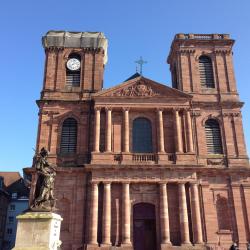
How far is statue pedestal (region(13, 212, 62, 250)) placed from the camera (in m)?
10.6

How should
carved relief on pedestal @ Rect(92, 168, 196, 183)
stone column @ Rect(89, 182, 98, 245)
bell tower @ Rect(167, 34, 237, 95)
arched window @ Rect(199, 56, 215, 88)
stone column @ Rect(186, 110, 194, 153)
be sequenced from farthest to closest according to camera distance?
arched window @ Rect(199, 56, 215, 88), bell tower @ Rect(167, 34, 237, 95), stone column @ Rect(186, 110, 194, 153), carved relief on pedestal @ Rect(92, 168, 196, 183), stone column @ Rect(89, 182, 98, 245)

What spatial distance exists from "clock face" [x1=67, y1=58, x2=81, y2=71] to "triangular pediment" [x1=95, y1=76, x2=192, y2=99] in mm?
4502

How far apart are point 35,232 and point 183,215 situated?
42.2 ft

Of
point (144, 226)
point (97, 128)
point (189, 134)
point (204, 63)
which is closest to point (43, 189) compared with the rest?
point (144, 226)

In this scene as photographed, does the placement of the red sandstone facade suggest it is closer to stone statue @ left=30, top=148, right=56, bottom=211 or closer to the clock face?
the clock face

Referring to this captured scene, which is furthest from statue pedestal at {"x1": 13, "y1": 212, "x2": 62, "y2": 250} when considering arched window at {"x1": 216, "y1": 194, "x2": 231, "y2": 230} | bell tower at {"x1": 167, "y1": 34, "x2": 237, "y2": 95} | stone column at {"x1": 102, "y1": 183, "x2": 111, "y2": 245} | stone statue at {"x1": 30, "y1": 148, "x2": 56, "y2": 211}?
bell tower at {"x1": 167, "y1": 34, "x2": 237, "y2": 95}

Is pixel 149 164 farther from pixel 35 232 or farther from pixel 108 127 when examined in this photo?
pixel 35 232

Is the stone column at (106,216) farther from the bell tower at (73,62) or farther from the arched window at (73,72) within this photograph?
the arched window at (73,72)

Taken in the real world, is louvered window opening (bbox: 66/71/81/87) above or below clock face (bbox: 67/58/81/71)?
below

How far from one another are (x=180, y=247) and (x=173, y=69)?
51.9ft

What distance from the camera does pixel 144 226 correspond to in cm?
2264

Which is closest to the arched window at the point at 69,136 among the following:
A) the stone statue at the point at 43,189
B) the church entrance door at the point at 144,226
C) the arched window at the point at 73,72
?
the arched window at the point at 73,72

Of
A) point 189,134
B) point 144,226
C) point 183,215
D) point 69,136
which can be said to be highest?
point 69,136

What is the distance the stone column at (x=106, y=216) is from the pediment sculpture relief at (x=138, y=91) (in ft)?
23.1
